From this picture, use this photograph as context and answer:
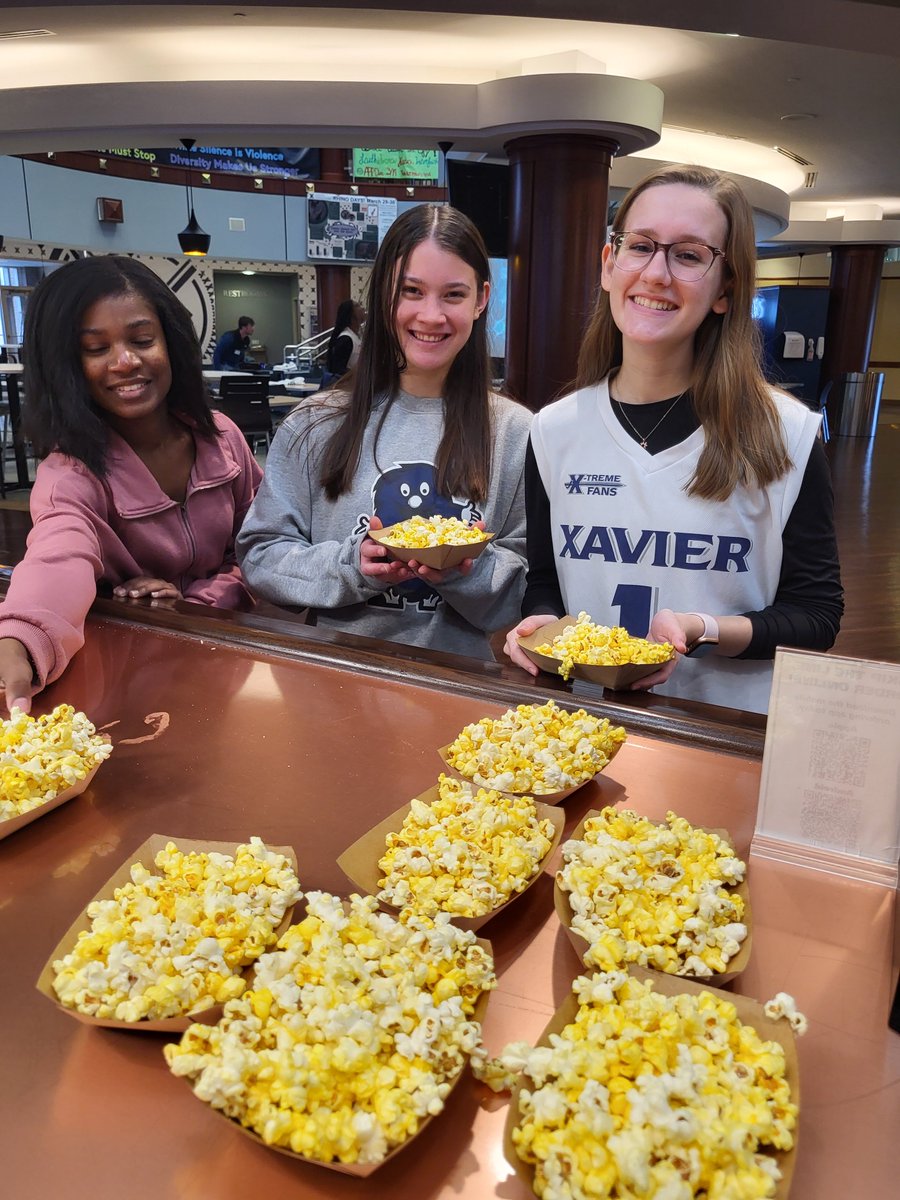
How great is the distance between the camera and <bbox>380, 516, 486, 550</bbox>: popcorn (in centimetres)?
161

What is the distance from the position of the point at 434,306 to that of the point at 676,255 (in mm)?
521

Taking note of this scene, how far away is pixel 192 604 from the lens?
1792mm

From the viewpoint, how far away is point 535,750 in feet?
3.53

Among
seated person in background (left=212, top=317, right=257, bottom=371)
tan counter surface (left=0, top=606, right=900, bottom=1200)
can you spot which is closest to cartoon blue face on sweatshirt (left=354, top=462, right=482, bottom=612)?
tan counter surface (left=0, top=606, right=900, bottom=1200)

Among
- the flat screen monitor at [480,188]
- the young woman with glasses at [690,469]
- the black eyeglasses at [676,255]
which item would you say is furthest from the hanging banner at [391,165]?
the black eyeglasses at [676,255]

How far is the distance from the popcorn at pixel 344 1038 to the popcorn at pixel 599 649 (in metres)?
0.61

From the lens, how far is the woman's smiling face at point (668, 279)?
4.92ft

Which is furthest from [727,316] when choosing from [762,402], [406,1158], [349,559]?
[406,1158]

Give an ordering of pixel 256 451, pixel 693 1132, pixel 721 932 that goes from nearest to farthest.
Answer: pixel 693 1132 < pixel 721 932 < pixel 256 451

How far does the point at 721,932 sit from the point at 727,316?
1.16m

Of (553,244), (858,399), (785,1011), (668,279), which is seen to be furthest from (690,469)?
(858,399)

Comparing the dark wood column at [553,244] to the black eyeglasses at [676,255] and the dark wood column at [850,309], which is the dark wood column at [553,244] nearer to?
the black eyeglasses at [676,255]

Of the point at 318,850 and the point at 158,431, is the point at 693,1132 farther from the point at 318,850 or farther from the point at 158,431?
the point at 158,431

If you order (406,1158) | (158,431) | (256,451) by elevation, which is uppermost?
(158,431)
